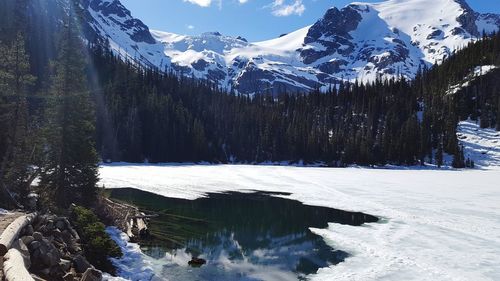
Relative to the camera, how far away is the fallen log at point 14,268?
32.1ft

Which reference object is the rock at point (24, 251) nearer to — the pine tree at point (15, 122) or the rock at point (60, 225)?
the rock at point (60, 225)

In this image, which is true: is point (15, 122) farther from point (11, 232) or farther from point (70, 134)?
point (11, 232)

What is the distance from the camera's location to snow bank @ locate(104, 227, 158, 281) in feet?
59.3

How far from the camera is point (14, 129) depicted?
29.4 m

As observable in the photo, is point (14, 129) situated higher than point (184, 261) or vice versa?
point (14, 129)

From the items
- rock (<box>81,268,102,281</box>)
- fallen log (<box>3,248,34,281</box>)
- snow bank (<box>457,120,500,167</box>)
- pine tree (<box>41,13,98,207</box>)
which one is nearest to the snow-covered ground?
rock (<box>81,268,102,281</box>)

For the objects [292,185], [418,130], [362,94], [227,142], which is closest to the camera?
[292,185]

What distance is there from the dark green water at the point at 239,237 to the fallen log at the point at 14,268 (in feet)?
26.0

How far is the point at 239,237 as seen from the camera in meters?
26.9

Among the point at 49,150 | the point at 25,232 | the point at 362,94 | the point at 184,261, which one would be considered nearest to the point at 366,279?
the point at 184,261

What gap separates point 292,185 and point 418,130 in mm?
90901

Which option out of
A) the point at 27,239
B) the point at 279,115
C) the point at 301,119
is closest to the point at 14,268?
the point at 27,239

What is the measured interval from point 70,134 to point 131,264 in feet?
48.9

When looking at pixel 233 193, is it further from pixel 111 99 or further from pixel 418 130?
pixel 418 130
